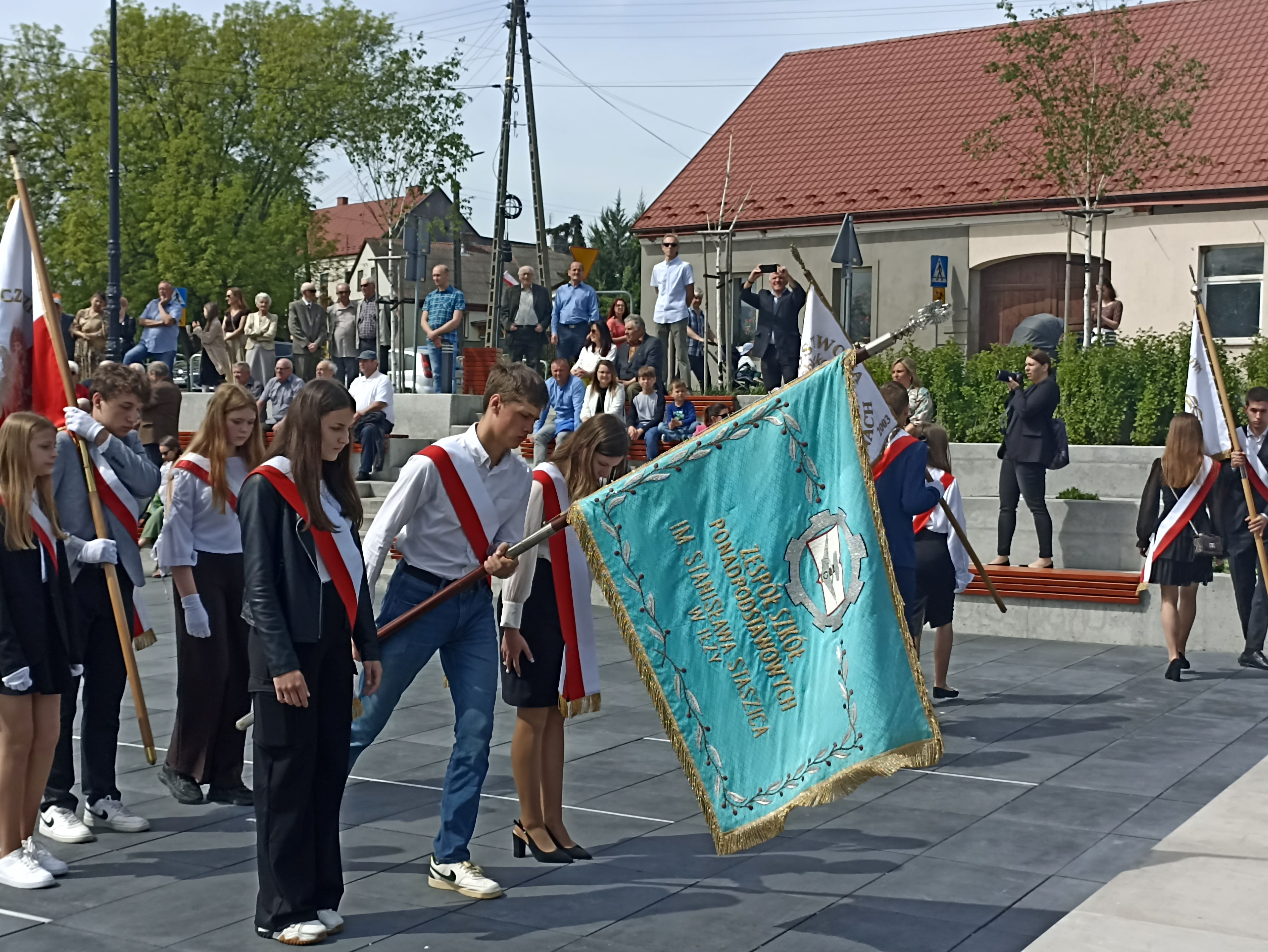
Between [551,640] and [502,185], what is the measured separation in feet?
79.4

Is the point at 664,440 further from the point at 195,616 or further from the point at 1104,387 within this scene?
the point at 195,616

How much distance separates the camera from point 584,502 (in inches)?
225

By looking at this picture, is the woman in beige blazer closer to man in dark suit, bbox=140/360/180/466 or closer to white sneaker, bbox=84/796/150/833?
man in dark suit, bbox=140/360/180/466

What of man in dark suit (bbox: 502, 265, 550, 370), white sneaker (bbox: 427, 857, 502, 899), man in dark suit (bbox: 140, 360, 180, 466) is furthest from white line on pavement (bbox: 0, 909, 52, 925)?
man in dark suit (bbox: 502, 265, 550, 370)

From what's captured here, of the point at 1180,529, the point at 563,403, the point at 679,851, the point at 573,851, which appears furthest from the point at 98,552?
the point at 563,403

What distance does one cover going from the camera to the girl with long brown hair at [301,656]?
5.46 meters

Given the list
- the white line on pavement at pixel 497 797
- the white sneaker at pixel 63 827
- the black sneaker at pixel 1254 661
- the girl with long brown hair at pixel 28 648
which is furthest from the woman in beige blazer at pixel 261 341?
the girl with long brown hair at pixel 28 648

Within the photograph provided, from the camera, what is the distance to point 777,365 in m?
19.1

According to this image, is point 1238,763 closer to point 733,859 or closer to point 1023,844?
point 1023,844

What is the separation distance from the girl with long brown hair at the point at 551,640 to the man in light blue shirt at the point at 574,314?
12.8 meters

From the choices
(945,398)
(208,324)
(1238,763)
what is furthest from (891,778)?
(208,324)

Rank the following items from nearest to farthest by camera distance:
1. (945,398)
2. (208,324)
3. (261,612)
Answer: (261,612) → (945,398) → (208,324)

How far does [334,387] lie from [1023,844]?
365cm

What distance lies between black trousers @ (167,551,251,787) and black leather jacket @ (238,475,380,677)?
2.10 metres
